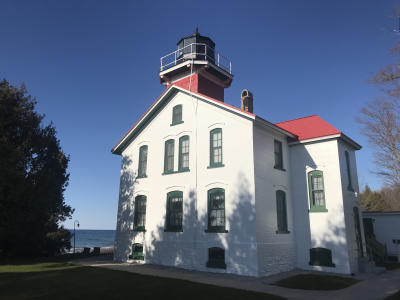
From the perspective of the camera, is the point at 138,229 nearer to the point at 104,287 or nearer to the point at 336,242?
the point at 104,287

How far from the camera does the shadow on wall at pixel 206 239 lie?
13.6 meters

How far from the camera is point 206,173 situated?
1571cm

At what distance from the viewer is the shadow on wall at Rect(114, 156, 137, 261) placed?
1841cm

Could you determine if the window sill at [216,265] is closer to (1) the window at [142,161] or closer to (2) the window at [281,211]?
(2) the window at [281,211]

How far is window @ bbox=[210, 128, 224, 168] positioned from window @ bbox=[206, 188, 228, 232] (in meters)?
1.42

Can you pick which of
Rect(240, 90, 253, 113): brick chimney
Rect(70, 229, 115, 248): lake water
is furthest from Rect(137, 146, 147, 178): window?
Rect(70, 229, 115, 248): lake water

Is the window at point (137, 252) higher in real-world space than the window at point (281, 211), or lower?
lower

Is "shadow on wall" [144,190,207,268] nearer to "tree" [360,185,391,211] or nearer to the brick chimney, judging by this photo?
the brick chimney

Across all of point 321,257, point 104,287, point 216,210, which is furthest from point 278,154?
point 104,287

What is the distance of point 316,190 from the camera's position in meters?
16.3

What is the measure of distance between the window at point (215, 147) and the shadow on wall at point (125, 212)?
6072 millimetres

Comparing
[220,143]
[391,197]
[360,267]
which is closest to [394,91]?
[220,143]

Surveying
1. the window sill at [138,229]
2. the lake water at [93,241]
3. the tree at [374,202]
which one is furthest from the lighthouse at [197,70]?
the lake water at [93,241]

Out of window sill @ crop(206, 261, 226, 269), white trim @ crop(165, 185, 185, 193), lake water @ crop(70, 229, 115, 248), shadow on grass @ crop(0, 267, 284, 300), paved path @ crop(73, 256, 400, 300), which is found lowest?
lake water @ crop(70, 229, 115, 248)
